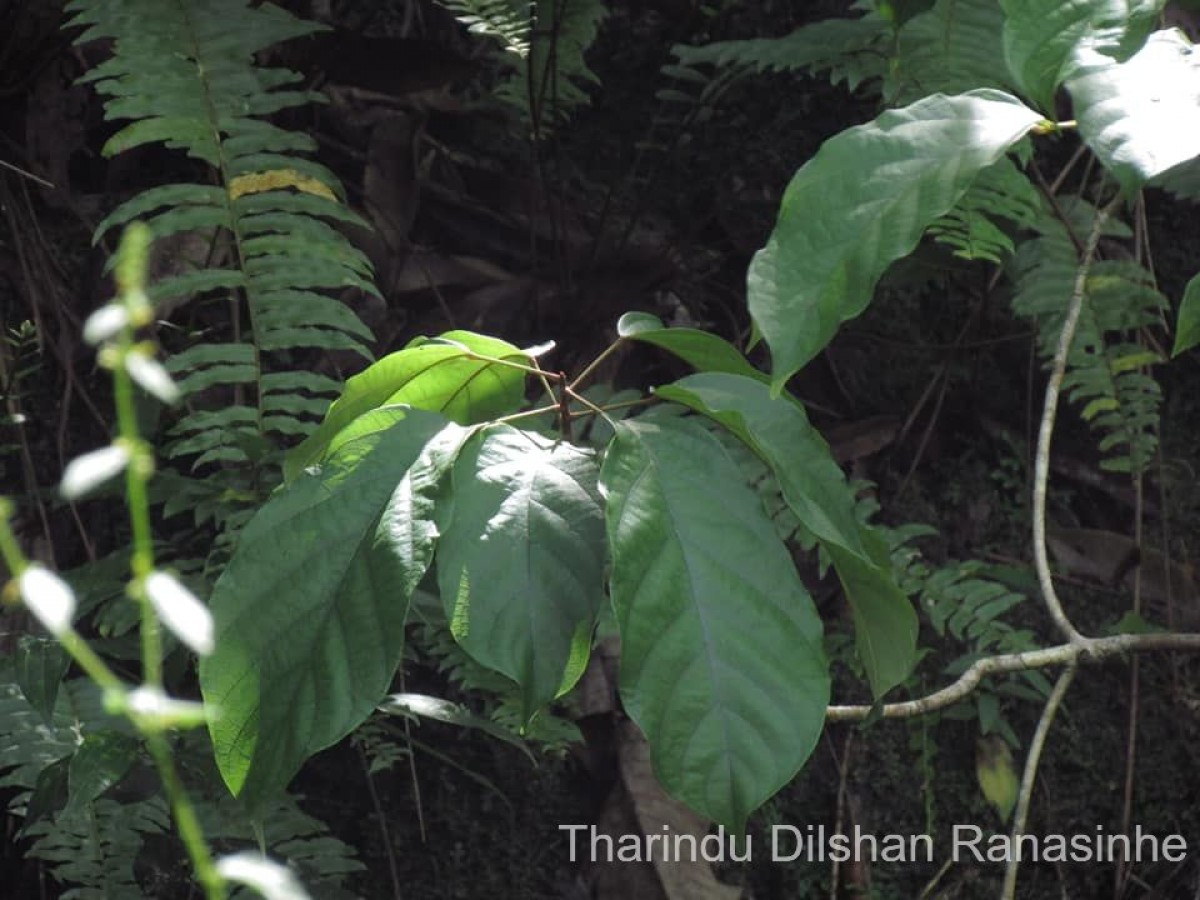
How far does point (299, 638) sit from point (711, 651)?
0.30m

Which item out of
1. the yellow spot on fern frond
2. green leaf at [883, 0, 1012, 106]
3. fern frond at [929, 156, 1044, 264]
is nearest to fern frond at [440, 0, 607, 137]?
the yellow spot on fern frond

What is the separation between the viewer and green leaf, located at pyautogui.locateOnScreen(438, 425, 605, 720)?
95 cm

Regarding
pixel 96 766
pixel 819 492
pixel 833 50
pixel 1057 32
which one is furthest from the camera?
pixel 833 50

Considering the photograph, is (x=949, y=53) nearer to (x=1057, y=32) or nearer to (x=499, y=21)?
(x=499, y=21)

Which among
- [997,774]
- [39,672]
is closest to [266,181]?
[39,672]

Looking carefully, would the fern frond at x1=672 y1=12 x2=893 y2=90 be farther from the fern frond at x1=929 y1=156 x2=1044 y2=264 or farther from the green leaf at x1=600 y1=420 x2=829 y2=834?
the green leaf at x1=600 y1=420 x2=829 y2=834

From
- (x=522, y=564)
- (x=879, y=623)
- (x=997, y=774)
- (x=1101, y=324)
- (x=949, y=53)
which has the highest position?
(x=949, y=53)

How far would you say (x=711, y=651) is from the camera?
0.92 metres

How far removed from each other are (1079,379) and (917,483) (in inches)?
16.7

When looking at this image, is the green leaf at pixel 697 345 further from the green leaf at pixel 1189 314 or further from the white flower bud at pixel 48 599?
the white flower bud at pixel 48 599

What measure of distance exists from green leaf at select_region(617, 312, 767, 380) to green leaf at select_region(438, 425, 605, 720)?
0.50 feet

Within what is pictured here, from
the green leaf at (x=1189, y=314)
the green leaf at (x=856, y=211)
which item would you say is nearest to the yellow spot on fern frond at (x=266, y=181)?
the green leaf at (x=856, y=211)

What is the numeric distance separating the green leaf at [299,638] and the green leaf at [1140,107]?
526 millimetres

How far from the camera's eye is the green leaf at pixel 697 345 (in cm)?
110
